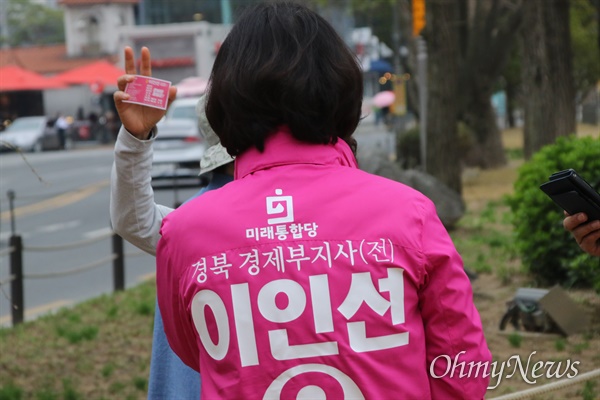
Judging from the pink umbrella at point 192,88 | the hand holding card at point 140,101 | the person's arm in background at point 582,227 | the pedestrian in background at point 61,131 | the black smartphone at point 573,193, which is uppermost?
the hand holding card at point 140,101

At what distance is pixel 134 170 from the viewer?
2562mm

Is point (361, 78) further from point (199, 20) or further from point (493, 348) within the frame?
point (199, 20)

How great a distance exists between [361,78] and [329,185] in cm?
26

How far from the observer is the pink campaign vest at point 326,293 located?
1.98m

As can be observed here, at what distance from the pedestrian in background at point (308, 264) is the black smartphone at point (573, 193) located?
64 cm

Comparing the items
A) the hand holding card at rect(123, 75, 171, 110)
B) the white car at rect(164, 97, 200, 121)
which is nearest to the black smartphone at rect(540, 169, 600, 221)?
the hand holding card at rect(123, 75, 171, 110)

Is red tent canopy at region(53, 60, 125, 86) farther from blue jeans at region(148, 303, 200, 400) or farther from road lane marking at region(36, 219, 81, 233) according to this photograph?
blue jeans at region(148, 303, 200, 400)

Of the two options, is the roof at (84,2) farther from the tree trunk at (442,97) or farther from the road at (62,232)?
the tree trunk at (442,97)

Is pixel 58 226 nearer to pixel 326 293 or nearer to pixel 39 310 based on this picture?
pixel 39 310

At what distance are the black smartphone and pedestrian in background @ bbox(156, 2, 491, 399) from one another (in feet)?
2.10

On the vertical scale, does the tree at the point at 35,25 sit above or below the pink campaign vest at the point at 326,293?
below

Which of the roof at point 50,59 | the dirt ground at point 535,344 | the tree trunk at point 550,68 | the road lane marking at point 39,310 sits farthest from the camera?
the roof at point 50,59

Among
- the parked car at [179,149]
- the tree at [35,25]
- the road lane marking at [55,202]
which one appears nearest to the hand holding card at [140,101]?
the road lane marking at [55,202]

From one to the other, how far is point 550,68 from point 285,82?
10727mm
